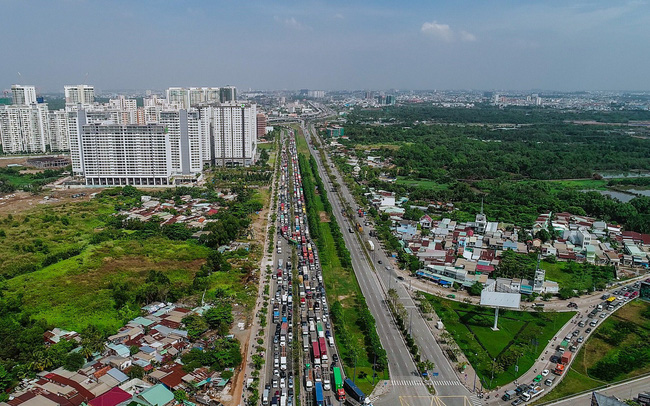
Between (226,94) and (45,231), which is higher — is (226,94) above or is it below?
above

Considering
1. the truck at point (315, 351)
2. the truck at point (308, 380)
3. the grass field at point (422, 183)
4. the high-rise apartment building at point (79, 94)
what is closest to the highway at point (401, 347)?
the truck at point (308, 380)

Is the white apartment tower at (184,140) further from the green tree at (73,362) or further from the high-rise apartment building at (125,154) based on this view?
the green tree at (73,362)

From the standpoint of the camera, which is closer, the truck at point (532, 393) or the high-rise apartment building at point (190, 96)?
the truck at point (532, 393)

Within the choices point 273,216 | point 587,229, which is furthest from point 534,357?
point 273,216

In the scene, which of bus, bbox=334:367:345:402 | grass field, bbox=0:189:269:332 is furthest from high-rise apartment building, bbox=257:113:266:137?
bus, bbox=334:367:345:402

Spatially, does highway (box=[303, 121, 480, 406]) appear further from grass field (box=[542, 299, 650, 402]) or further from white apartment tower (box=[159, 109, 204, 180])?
white apartment tower (box=[159, 109, 204, 180])

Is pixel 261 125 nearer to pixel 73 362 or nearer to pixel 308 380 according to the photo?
pixel 73 362

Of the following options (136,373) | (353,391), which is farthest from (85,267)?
(353,391)
